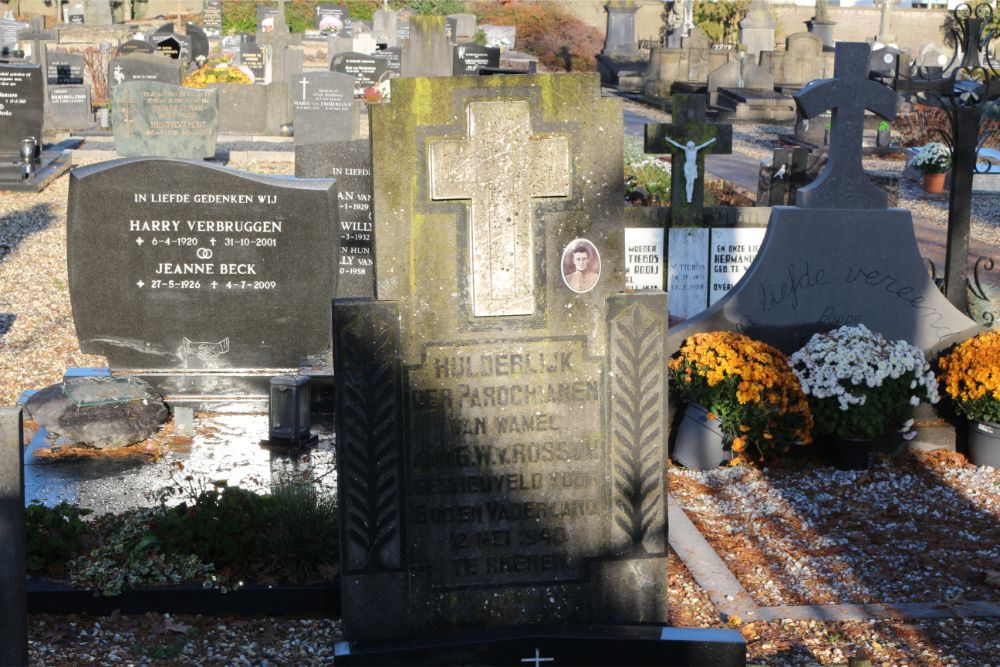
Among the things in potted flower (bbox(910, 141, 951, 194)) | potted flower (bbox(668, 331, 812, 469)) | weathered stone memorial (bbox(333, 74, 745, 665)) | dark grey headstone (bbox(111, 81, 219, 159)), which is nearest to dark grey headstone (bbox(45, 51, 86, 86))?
dark grey headstone (bbox(111, 81, 219, 159))

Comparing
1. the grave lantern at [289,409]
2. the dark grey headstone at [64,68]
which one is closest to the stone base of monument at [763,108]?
the dark grey headstone at [64,68]

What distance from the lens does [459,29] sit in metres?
39.9

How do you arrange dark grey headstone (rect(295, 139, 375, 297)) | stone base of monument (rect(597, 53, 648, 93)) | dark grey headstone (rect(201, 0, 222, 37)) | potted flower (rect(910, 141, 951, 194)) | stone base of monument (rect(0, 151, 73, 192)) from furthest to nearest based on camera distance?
1. dark grey headstone (rect(201, 0, 222, 37))
2. stone base of monument (rect(597, 53, 648, 93))
3. potted flower (rect(910, 141, 951, 194))
4. stone base of monument (rect(0, 151, 73, 192))
5. dark grey headstone (rect(295, 139, 375, 297))

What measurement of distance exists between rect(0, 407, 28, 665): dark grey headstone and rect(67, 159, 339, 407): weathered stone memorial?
4.75m

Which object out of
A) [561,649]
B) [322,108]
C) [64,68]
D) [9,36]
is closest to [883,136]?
[322,108]

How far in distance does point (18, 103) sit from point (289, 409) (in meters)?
13.4

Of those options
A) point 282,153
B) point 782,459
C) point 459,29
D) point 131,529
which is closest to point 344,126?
point 282,153

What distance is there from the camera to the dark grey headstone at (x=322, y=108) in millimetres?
21125

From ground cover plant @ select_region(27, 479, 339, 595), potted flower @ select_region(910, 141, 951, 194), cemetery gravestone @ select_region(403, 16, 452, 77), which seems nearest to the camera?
ground cover plant @ select_region(27, 479, 339, 595)

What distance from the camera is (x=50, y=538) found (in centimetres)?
562

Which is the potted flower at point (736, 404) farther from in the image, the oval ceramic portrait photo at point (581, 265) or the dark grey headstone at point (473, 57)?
the dark grey headstone at point (473, 57)

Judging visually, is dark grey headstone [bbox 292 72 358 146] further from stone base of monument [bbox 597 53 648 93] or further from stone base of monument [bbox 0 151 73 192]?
stone base of monument [bbox 597 53 648 93]

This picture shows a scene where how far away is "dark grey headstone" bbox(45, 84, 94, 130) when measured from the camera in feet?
83.6

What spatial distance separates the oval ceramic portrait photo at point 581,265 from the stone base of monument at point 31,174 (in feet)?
50.7
